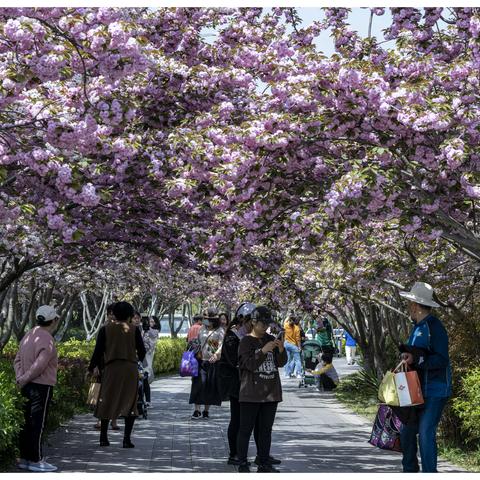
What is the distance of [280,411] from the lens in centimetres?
1698

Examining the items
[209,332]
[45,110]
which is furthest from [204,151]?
[209,332]

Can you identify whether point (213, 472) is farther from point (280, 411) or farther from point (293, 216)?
point (280, 411)

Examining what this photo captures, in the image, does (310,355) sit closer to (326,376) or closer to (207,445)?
(326,376)

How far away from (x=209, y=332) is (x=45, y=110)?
22.2 feet

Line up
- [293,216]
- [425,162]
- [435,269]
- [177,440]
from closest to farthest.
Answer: [425,162] < [293,216] < [177,440] < [435,269]

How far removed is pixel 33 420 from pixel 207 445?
10.2 feet

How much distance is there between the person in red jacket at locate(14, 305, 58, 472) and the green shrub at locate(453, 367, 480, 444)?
4.26 meters

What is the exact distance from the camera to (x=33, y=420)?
9211mm

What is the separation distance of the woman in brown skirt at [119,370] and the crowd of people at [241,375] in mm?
12

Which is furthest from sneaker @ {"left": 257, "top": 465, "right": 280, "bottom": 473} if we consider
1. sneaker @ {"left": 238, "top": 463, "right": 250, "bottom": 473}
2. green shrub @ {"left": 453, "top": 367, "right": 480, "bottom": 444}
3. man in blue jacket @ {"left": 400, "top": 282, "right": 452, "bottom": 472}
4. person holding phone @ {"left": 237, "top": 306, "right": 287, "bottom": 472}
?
green shrub @ {"left": 453, "top": 367, "right": 480, "bottom": 444}

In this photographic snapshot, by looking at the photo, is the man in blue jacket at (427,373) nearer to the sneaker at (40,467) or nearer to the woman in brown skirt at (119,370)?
the sneaker at (40,467)

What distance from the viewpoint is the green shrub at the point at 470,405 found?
9672 millimetres

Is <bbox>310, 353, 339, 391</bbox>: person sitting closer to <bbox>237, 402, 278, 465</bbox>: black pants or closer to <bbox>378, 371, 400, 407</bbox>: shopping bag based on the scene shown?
<bbox>237, 402, 278, 465</bbox>: black pants

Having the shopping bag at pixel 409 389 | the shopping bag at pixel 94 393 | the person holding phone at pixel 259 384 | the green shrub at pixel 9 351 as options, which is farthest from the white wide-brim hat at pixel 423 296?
the green shrub at pixel 9 351
